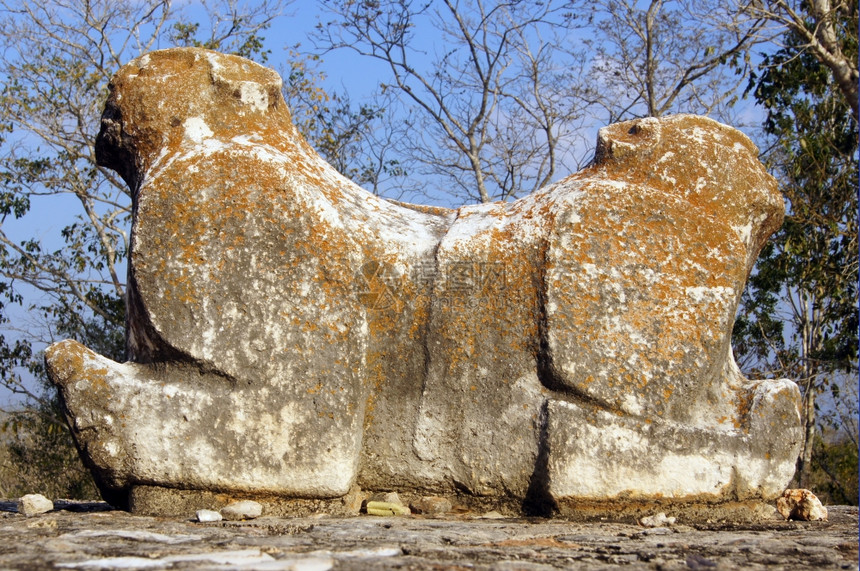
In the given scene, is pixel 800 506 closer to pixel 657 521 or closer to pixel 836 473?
pixel 657 521

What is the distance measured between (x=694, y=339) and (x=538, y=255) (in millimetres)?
690

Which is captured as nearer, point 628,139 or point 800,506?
point 800,506

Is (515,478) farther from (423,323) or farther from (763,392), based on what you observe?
(763,392)

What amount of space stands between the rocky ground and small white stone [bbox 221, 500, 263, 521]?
0.05 m

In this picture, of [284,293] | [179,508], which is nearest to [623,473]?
[284,293]

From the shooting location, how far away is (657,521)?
329cm

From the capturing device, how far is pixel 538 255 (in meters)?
3.52

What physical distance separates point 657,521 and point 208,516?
5.37ft

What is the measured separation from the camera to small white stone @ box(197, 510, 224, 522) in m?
3.13

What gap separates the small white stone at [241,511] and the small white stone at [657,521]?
4.71ft

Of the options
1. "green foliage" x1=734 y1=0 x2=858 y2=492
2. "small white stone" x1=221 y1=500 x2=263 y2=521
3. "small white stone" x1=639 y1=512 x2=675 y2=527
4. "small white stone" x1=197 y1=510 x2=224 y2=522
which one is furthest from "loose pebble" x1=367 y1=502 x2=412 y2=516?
"green foliage" x1=734 y1=0 x2=858 y2=492

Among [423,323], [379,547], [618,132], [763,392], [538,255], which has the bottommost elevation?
[379,547]

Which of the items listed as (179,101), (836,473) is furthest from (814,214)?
(179,101)

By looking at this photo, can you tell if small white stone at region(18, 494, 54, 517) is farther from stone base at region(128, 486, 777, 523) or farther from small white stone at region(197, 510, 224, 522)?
small white stone at region(197, 510, 224, 522)
